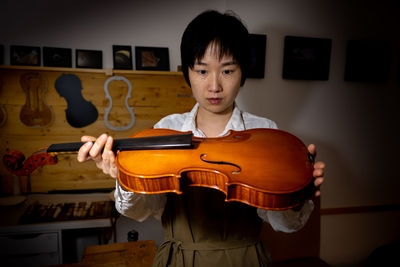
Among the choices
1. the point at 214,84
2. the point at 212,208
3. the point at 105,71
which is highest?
the point at 105,71

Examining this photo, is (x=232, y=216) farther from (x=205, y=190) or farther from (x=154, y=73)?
(x=154, y=73)

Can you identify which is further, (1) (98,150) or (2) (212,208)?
(2) (212,208)

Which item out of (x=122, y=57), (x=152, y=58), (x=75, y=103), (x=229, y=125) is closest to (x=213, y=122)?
(x=229, y=125)

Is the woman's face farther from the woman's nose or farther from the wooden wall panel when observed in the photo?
the wooden wall panel

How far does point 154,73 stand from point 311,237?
196 centimetres

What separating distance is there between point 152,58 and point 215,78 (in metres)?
1.24

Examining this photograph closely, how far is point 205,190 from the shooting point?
102cm

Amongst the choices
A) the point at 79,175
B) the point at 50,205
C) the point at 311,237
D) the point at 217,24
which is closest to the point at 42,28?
the point at 79,175

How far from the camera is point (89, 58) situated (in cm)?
194

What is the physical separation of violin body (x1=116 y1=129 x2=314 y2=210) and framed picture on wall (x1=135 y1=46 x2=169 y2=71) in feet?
4.67

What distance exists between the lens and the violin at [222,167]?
648 mm

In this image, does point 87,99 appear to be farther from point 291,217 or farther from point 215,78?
point 291,217

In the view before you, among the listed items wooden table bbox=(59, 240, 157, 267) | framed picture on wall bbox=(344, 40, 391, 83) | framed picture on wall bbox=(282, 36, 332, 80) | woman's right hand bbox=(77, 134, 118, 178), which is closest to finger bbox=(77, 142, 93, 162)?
woman's right hand bbox=(77, 134, 118, 178)

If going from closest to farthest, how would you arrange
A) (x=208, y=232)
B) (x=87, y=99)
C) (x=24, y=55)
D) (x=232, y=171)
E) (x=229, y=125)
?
(x=232, y=171) → (x=208, y=232) → (x=229, y=125) → (x=24, y=55) → (x=87, y=99)
